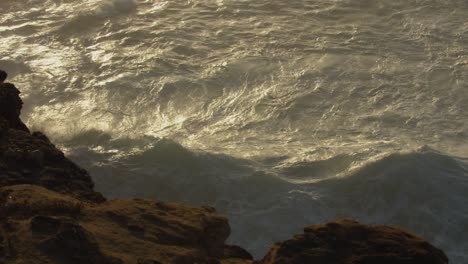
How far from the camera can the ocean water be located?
28.8 feet

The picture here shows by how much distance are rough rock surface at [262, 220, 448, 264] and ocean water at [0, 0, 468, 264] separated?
10.1 ft

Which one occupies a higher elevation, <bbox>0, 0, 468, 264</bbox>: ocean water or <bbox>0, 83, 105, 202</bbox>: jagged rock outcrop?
<bbox>0, 83, 105, 202</bbox>: jagged rock outcrop

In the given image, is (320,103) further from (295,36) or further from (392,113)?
(295,36)

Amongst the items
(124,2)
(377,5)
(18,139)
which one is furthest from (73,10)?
(18,139)

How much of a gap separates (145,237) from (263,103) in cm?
576

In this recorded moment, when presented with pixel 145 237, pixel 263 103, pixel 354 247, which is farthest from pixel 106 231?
pixel 263 103

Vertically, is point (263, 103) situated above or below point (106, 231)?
below

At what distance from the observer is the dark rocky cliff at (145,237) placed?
4785 millimetres

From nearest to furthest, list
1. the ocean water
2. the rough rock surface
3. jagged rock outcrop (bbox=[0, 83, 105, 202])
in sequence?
the rough rock surface → jagged rock outcrop (bbox=[0, 83, 105, 202]) → the ocean water

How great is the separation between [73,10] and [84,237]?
10.4 meters

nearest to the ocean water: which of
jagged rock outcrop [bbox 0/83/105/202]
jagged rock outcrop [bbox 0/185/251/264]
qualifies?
jagged rock outcrop [bbox 0/83/105/202]

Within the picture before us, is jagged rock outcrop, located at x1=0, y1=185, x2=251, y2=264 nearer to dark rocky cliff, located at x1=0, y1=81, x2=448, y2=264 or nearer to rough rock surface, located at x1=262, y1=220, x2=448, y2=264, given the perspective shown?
dark rocky cliff, located at x1=0, y1=81, x2=448, y2=264

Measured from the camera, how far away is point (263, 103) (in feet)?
35.3

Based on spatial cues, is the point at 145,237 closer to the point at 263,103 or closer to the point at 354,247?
the point at 354,247
